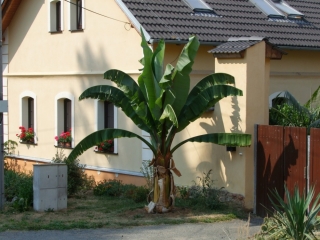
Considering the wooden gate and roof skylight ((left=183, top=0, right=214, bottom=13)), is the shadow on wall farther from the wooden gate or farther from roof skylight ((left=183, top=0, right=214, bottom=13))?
roof skylight ((left=183, top=0, right=214, bottom=13))

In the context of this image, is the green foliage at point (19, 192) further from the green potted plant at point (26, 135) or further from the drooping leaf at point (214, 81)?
the green potted plant at point (26, 135)

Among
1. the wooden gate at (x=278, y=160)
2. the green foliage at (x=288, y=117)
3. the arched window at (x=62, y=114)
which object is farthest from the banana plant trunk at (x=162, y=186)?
the arched window at (x=62, y=114)

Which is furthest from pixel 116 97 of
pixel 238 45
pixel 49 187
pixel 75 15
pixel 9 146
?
pixel 9 146

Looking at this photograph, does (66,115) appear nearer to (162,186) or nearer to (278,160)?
(162,186)

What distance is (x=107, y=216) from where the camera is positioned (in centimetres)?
1332

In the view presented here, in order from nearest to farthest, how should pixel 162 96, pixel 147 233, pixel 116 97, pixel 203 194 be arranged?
1. pixel 147 233
2. pixel 162 96
3. pixel 116 97
4. pixel 203 194

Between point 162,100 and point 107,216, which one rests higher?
point 162,100

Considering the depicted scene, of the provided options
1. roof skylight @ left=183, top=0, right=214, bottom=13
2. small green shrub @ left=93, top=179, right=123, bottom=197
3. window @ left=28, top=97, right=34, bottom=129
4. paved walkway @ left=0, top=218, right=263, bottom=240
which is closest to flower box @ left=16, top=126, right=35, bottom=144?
window @ left=28, top=97, right=34, bottom=129

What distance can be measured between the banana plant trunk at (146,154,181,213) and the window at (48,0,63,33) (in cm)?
808

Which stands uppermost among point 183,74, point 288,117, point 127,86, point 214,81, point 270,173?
point 183,74

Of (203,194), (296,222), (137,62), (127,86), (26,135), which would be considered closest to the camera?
(296,222)

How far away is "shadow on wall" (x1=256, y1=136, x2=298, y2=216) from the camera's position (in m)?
13.2

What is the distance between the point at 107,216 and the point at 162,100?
8.34 ft

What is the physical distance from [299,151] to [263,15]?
675cm
